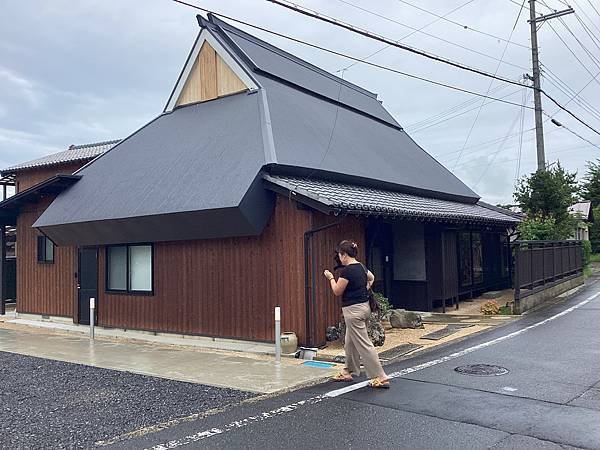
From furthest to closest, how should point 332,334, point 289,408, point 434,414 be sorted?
point 332,334 → point 289,408 → point 434,414

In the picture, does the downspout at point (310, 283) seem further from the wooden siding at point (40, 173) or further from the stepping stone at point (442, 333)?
the wooden siding at point (40, 173)

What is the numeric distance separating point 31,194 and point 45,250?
5.81 feet

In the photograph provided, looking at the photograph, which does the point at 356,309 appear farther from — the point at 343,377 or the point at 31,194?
the point at 31,194

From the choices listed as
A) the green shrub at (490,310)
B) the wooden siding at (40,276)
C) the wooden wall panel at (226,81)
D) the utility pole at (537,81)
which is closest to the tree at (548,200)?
the utility pole at (537,81)

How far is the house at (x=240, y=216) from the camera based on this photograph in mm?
9828

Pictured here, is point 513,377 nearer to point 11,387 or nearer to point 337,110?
point 11,387

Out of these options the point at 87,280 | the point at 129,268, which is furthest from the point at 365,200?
the point at 87,280

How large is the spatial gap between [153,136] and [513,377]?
34.4 ft

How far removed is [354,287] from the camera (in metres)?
6.86

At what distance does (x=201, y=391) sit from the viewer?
22.9 feet

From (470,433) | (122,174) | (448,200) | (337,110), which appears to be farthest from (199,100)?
(470,433)

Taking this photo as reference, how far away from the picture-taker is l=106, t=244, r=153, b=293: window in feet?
40.6

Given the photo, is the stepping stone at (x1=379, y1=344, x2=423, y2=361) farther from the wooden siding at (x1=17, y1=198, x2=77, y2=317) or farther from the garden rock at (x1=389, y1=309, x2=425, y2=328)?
the wooden siding at (x1=17, y1=198, x2=77, y2=317)

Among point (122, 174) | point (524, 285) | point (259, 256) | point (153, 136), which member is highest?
point (153, 136)
